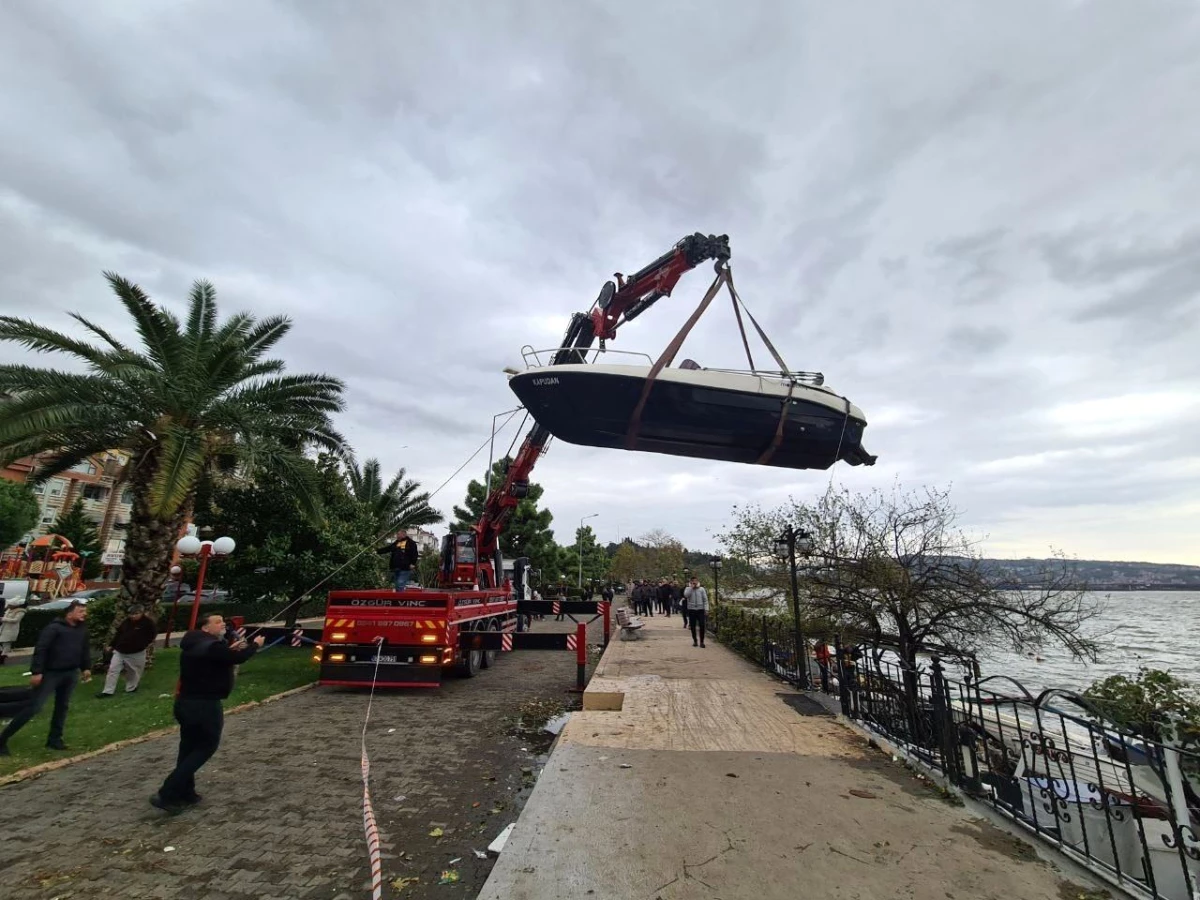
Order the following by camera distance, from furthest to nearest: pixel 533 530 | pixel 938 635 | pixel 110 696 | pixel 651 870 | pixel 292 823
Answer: pixel 533 530 < pixel 938 635 < pixel 110 696 < pixel 292 823 < pixel 651 870

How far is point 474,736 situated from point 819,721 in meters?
4.24

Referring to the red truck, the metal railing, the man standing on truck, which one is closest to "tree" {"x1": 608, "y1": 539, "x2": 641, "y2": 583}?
the man standing on truck

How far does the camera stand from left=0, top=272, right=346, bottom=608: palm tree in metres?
9.30

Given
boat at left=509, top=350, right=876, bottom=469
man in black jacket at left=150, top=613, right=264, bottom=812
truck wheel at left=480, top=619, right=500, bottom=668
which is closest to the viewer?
man in black jacket at left=150, top=613, right=264, bottom=812

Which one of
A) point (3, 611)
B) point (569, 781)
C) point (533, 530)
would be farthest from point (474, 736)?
point (533, 530)

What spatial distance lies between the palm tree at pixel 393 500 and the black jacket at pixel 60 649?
13825 millimetres

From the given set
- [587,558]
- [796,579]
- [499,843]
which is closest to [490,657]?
[796,579]

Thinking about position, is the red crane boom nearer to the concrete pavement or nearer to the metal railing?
the concrete pavement

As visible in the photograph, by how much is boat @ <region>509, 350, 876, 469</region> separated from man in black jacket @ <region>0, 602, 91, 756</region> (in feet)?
18.0

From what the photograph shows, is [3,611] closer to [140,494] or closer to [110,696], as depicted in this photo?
[140,494]

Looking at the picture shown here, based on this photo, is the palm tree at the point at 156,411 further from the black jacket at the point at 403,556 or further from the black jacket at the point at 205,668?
the black jacket at the point at 205,668

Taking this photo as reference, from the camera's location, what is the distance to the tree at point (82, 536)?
1405 inches

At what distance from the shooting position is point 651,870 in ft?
10.9

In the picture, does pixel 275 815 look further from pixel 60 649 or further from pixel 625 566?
pixel 625 566
